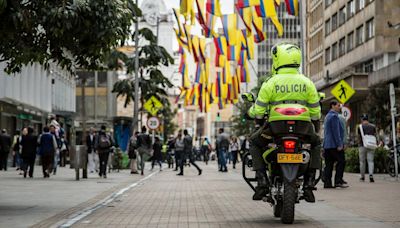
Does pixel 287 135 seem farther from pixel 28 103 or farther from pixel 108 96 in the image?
pixel 108 96

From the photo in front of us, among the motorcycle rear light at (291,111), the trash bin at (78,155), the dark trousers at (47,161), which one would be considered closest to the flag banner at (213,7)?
the dark trousers at (47,161)

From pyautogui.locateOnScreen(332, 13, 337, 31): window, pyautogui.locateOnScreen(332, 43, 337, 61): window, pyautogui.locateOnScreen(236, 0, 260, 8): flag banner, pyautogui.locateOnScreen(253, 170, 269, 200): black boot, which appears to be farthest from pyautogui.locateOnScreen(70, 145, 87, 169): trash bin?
pyautogui.locateOnScreen(332, 43, 337, 61): window

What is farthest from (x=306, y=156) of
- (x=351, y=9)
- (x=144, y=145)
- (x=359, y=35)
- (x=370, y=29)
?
(x=351, y=9)

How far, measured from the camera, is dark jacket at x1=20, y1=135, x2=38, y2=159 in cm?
2816

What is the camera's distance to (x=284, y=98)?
1062 centimetres

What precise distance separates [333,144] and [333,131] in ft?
0.99

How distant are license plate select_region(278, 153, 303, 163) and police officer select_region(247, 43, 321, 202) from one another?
47 cm

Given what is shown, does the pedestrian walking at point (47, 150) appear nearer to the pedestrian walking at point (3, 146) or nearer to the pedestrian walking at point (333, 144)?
the pedestrian walking at point (3, 146)

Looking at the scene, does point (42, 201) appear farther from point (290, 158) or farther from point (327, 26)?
point (327, 26)

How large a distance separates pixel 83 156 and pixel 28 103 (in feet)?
68.2

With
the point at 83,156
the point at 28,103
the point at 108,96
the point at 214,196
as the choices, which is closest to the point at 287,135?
the point at 214,196

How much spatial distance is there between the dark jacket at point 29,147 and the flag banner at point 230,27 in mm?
13699

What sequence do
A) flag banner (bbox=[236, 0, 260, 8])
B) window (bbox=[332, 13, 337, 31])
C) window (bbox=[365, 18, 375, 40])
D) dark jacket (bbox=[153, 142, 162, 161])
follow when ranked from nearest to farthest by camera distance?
flag banner (bbox=[236, 0, 260, 8]) → dark jacket (bbox=[153, 142, 162, 161]) → window (bbox=[365, 18, 375, 40]) → window (bbox=[332, 13, 337, 31])

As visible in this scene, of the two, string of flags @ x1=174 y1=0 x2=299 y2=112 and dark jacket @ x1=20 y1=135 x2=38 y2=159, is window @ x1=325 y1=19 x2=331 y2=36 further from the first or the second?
dark jacket @ x1=20 y1=135 x2=38 y2=159
